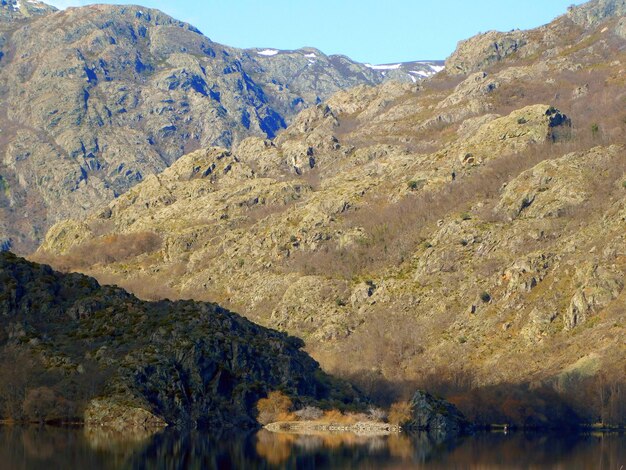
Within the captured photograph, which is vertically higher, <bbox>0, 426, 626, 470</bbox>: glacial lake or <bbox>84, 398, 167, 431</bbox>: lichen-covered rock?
<bbox>84, 398, 167, 431</bbox>: lichen-covered rock

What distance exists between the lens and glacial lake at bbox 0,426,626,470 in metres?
123

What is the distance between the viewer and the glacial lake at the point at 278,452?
12319cm

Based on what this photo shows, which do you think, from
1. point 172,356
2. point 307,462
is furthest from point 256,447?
point 172,356

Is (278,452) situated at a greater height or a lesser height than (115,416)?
lesser

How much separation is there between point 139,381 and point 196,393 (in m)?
13.5

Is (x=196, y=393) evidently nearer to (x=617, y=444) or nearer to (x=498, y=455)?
(x=498, y=455)

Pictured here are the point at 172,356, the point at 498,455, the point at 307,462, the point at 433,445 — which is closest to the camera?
the point at 307,462

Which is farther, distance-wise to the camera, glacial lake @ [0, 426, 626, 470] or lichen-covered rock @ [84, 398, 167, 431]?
lichen-covered rock @ [84, 398, 167, 431]

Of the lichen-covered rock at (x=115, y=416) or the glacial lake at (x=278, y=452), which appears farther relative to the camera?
the lichen-covered rock at (x=115, y=416)

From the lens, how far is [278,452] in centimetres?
14538

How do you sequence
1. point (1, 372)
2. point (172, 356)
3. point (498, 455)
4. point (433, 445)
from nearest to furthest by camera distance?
point (498, 455) < point (433, 445) < point (1, 372) < point (172, 356)

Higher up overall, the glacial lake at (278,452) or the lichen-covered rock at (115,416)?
the lichen-covered rock at (115,416)

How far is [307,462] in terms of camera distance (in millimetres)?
133500

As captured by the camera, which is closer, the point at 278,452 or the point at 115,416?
the point at 278,452
